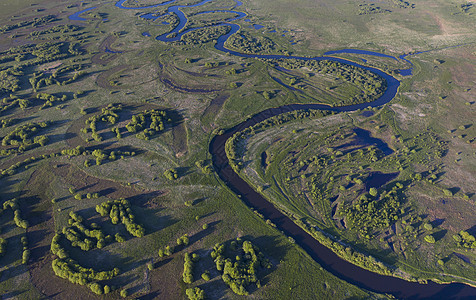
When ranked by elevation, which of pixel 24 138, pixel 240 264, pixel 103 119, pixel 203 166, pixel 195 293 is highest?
pixel 24 138

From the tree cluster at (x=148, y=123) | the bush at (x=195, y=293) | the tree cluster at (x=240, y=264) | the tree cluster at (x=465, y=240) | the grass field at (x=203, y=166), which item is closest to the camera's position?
the bush at (x=195, y=293)

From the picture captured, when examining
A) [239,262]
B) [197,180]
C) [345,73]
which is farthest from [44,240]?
[345,73]

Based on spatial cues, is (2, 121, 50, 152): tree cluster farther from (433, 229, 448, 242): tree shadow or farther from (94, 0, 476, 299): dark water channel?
(433, 229, 448, 242): tree shadow

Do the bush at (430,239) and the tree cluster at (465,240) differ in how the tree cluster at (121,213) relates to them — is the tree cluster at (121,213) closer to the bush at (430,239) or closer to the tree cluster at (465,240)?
the bush at (430,239)

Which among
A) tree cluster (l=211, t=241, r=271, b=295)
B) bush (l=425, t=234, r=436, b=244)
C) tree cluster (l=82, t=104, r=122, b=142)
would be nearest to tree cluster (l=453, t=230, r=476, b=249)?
bush (l=425, t=234, r=436, b=244)

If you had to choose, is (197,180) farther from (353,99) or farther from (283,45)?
(283,45)

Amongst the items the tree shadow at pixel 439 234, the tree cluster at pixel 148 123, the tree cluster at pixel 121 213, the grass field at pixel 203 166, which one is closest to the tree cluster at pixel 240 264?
the grass field at pixel 203 166

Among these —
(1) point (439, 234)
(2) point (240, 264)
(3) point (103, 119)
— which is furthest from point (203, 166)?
(1) point (439, 234)

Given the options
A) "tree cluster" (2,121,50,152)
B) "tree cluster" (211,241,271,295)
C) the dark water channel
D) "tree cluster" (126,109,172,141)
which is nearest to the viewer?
"tree cluster" (211,241,271,295)

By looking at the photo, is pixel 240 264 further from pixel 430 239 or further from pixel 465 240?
pixel 465 240

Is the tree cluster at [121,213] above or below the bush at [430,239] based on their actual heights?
above

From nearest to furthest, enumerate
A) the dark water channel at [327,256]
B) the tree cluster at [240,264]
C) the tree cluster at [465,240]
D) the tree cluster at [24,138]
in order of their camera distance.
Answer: the tree cluster at [240,264], the dark water channel at [327,256], the tree cluster at [465,240], the tree cluster at [24,138]
